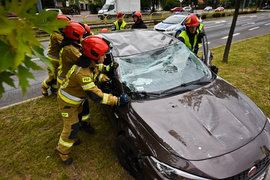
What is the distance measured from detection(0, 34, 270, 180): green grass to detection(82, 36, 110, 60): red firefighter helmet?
1.55 metres

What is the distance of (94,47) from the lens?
2150mm

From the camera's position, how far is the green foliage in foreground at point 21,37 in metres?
0.78

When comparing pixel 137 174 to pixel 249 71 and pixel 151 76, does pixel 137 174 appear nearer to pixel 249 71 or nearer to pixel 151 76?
pixel 151 76

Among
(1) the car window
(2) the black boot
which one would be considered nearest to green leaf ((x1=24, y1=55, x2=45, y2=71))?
(2) the black boot

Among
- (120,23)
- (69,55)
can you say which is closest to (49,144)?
(69,55)

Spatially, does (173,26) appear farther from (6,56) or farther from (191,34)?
(6,56)

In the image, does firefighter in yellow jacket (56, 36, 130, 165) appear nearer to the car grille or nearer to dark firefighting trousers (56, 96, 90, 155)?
dark firefighting trousers (56, 96, 90, 155)

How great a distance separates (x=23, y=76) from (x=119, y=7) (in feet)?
75.6

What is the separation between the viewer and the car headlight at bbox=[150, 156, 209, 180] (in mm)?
1560

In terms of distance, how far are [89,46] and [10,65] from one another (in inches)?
56.8

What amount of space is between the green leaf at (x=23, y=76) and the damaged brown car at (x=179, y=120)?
50.6 inches

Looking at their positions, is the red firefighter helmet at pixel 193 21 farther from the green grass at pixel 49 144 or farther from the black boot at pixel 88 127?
the black boot at pixel 88 127

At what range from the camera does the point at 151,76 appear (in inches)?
97.8

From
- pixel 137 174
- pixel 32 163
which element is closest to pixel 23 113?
pixel 32 163
